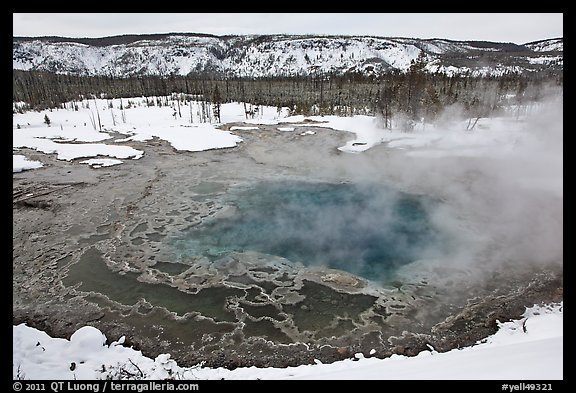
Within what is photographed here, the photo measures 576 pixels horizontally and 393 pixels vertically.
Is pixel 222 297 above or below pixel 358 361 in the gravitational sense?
above

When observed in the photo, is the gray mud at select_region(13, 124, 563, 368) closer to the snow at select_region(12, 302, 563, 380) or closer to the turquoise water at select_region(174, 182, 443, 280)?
the snow at select_region(12, 302, 563, 380)

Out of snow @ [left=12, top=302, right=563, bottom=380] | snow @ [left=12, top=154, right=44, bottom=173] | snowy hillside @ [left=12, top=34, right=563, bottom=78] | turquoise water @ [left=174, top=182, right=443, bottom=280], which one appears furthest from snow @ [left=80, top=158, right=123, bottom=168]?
snowy hillside @ [left=12, top=34, right=563, bottom=78]

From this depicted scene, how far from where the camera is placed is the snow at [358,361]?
318cm

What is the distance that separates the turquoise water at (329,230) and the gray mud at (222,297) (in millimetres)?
452

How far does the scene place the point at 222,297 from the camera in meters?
6.86

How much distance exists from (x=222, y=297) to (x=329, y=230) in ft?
11.9

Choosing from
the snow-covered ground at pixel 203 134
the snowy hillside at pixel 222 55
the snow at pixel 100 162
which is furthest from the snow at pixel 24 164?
the snowy hillside at pixel 222 55

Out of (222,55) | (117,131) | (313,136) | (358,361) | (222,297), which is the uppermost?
(222,55)

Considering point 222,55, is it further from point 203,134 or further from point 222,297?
point 222,297

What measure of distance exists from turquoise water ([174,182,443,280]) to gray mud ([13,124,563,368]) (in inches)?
17.8

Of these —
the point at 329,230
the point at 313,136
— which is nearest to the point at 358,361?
the point at 329,230

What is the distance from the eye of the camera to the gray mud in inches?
224

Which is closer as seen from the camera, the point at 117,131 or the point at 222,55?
the point at 117,131
